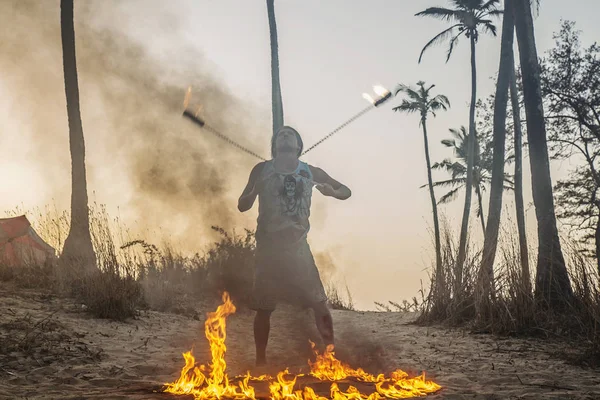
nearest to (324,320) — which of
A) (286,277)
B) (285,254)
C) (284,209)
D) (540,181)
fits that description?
(286,277)

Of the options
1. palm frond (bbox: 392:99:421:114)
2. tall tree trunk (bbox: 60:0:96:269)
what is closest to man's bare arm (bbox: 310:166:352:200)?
tall tree trunk (bbox: 60:0:96:269)

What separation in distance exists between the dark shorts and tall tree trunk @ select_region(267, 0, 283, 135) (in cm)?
830

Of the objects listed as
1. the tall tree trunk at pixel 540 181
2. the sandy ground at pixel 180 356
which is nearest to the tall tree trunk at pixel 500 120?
the tall tree trunk at pixel 540 181

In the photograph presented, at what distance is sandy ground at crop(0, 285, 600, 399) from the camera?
13.0ft

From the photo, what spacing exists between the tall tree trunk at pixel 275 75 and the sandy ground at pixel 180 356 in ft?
18.4

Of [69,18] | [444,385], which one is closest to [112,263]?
[444,385]

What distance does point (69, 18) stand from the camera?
38.1 feet

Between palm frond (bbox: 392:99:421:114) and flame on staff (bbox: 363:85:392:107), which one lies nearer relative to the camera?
flame on staff (bbox: 363:85:392:107)

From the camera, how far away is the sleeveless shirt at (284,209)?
4.34m

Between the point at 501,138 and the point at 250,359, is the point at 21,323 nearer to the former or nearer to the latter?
the point at 250,359

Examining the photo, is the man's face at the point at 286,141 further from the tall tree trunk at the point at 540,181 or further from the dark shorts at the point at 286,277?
the tall tree trunk at the point at 540,181

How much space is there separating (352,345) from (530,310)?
6.95 feet

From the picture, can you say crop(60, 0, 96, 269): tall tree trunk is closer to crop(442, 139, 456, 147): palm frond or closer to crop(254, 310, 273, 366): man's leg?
crop(254, 310, 273, 366): man's leg

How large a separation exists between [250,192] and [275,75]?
30.1 ft
